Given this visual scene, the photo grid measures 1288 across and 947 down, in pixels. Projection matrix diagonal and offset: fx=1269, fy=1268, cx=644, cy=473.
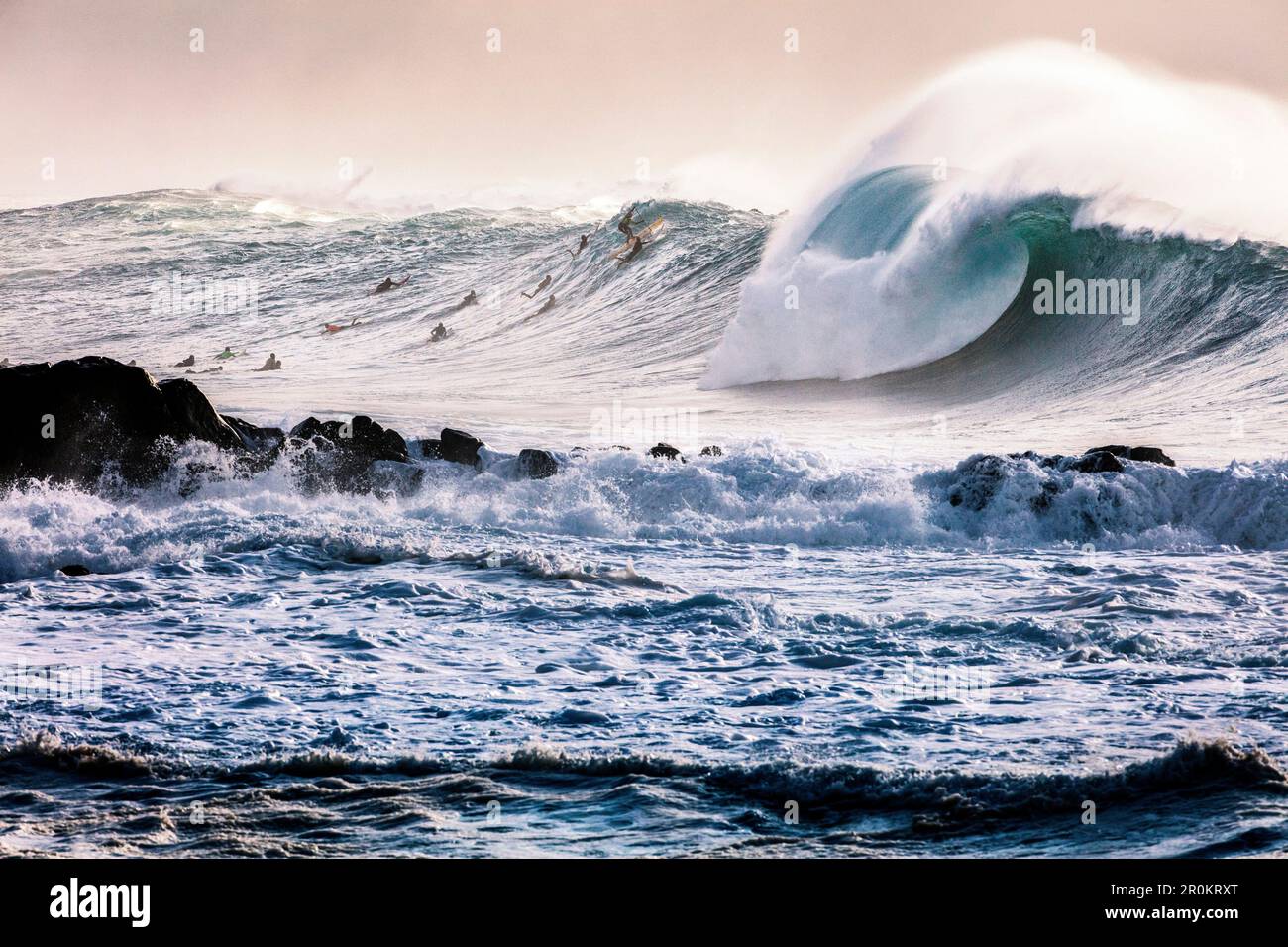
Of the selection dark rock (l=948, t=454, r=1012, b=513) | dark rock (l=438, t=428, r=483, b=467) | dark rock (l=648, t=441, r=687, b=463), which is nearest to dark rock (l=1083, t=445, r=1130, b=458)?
dark rock (l=948, t=454, r=1012, b=513)

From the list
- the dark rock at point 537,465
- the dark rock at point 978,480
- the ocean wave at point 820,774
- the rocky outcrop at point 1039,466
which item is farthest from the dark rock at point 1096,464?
the ocean wave at point 820,774

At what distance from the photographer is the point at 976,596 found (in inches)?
336

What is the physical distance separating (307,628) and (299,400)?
13793mm

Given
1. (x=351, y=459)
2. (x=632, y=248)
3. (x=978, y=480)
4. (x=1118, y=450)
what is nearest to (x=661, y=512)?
(x=978, y=480)

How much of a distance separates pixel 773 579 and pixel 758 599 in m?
0.96

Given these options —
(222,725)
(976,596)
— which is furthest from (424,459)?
(222,725)

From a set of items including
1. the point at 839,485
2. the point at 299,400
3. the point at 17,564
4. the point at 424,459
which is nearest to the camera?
the point at 17,564

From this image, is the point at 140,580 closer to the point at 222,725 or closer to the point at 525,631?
the point at 525,631

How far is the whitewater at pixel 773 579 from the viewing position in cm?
463

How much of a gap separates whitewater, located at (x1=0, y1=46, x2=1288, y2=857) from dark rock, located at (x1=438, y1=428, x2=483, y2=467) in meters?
0.17

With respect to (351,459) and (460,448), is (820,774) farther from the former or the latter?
(460,448)

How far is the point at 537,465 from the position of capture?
13117 mm

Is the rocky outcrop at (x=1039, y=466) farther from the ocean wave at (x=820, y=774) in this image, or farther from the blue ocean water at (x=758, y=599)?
the ocean wave at (x=820, y=774)

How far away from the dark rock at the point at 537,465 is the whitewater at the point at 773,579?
0.23 meters
